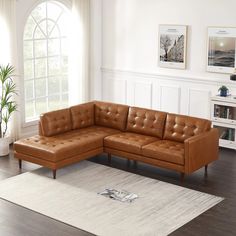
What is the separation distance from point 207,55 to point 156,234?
15.2 ft

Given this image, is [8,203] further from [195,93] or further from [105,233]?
[195,93]

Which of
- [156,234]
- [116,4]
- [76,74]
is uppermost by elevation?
[116,4]

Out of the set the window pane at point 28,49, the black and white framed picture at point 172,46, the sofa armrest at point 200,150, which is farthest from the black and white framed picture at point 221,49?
the window pane at point 28,49

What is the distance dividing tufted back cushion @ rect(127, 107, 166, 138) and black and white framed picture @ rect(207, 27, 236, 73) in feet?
5.67

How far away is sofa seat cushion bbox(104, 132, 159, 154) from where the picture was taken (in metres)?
8.36

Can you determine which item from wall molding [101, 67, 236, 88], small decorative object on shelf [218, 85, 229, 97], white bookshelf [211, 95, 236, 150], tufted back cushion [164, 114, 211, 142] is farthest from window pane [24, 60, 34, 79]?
small decorative object on shelf [218, 85, 229, 97]

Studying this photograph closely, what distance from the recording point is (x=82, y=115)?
9.41 m

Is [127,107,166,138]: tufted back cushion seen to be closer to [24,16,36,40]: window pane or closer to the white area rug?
the white area rug

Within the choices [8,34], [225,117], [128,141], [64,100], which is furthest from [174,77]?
[8,34]

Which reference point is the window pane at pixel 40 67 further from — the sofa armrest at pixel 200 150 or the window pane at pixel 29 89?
the sofa armrest at pixel 200 150

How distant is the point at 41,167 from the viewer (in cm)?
864

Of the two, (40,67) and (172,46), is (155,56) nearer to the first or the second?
(172,46)

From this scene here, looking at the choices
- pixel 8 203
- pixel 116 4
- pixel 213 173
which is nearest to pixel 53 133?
pixel 8 203

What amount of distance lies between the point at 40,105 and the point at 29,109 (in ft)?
1.04
